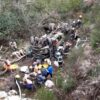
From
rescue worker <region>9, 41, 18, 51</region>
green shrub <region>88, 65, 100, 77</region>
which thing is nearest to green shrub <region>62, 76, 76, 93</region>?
green shrub <region>88, 65, 100, 77</region>

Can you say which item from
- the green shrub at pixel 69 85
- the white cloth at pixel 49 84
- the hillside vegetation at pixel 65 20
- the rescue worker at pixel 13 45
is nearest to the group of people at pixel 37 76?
the white cloth at pixel 49 84

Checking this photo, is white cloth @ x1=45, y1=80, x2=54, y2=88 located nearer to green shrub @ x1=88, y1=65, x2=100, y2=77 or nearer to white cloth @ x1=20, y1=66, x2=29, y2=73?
white cloth @ x1=20, y1=66, x2=29, y2=73

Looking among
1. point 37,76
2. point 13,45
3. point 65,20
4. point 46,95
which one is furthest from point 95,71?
point 65,20

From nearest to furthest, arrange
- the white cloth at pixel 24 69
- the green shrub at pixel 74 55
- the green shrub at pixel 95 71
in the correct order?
the green shrub at pixel 95 71, the green shrub at pixel 74 55, the white cloth at pixel 24 69

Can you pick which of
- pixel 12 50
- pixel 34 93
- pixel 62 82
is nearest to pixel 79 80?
pixel 62 82

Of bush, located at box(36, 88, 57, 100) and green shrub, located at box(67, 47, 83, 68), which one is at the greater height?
green shrub, located at box(67, 47, 83, 68)

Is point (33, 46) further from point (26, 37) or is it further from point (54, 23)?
point (54, 23)

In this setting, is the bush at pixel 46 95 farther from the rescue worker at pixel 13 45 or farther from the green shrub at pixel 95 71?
the rescue worker at pixel 13 45

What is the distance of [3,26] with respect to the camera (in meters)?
8.62

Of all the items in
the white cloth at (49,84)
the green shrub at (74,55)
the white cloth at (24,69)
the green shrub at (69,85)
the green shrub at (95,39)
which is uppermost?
the green shrub at (95,39)

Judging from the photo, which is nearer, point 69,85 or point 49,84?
point 69,85

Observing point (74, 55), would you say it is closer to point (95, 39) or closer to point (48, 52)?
point (95, 39)

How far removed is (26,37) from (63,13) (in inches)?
52.3

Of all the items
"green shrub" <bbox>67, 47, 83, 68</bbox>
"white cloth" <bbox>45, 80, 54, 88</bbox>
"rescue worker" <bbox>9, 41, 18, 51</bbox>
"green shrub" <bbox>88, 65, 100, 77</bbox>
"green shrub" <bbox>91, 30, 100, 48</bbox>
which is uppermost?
"green shrub" <bbox>91, 30, 100, 48</bbox>
